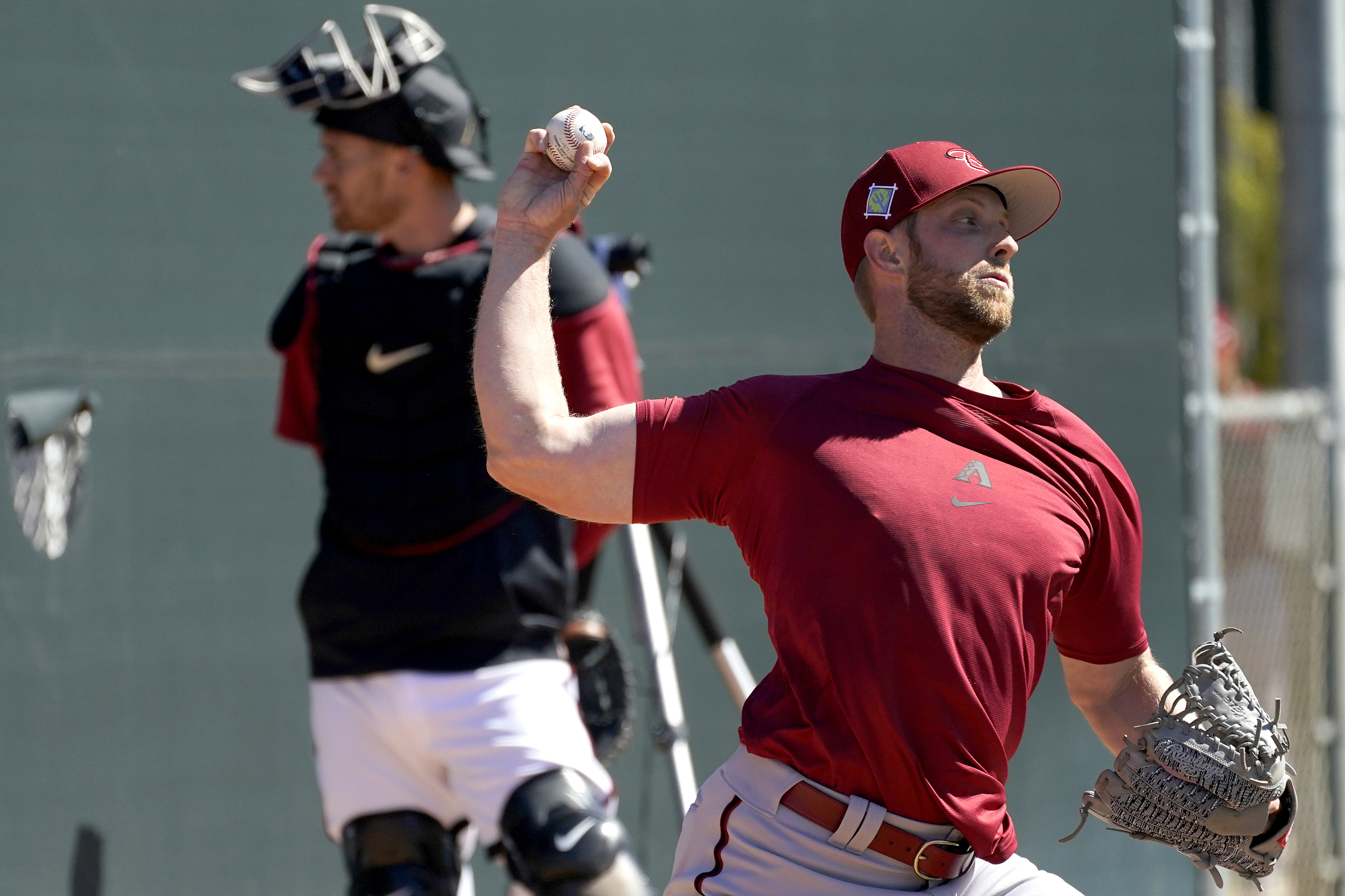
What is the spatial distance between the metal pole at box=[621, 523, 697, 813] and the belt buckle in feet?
5.21

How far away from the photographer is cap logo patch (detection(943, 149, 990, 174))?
100 inches

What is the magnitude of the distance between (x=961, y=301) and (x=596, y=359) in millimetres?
1237

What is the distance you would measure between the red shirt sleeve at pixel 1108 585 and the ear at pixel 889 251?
47 cm

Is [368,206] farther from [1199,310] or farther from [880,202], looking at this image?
[1199,310]

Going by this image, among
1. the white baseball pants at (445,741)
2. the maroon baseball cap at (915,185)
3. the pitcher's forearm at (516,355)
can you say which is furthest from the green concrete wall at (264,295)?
the pitcher's forearm at (516,355)

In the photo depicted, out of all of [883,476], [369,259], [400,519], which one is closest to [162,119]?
[369,259]

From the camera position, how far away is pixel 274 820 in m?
4.30

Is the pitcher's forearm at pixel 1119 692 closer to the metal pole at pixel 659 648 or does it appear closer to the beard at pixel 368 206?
the metal pole at pixel 659 648

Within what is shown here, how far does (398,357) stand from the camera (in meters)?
3.48

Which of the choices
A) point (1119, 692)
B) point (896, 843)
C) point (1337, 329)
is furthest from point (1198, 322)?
point (896, 843)

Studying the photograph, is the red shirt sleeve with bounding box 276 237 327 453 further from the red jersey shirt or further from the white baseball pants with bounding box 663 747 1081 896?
the white baseball pants with bounding box 663 747 1081 896

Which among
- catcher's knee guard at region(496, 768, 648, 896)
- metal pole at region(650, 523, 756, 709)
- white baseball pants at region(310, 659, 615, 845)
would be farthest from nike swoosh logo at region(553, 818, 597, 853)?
metal pole at region(650, 523, 756, 709)

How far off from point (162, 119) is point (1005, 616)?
9.61 feet

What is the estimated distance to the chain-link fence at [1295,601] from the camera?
5.58m
